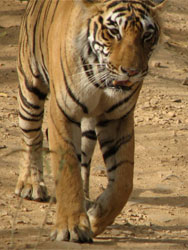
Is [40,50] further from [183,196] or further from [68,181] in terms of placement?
[183,196]

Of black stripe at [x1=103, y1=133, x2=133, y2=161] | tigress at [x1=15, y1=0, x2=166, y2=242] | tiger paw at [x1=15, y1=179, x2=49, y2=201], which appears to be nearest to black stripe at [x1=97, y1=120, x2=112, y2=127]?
tigress at [x1=15, y1=0, x2=166, y2=242]

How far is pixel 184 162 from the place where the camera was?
628cm

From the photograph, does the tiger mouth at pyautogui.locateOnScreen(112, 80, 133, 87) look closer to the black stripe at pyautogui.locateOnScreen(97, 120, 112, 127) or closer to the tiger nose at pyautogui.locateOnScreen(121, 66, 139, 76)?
the tiger nose at pyautogui.locateOnScreen(121, 66, 139, 76)

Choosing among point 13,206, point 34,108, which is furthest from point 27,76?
point 13,206

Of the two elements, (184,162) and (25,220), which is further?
(184,162)

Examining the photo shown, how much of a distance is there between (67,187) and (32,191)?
3.93 ft

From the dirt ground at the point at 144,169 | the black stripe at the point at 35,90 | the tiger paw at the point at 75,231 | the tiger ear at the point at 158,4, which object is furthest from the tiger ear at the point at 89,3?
the tiger paw at the point at 75,231

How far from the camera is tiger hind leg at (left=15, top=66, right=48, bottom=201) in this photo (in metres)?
5.27

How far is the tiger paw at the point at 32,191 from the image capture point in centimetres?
529

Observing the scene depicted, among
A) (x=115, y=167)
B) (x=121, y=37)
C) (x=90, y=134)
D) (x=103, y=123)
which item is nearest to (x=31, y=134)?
(x=90, y=134)

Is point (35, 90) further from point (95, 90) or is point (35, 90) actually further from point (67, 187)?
point (67, 187)

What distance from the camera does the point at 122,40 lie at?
4.05 metres

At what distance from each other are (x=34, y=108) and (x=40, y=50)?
1.60ft

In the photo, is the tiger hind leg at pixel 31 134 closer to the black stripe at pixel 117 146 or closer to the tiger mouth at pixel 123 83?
the black stripe at pixel 117 146
